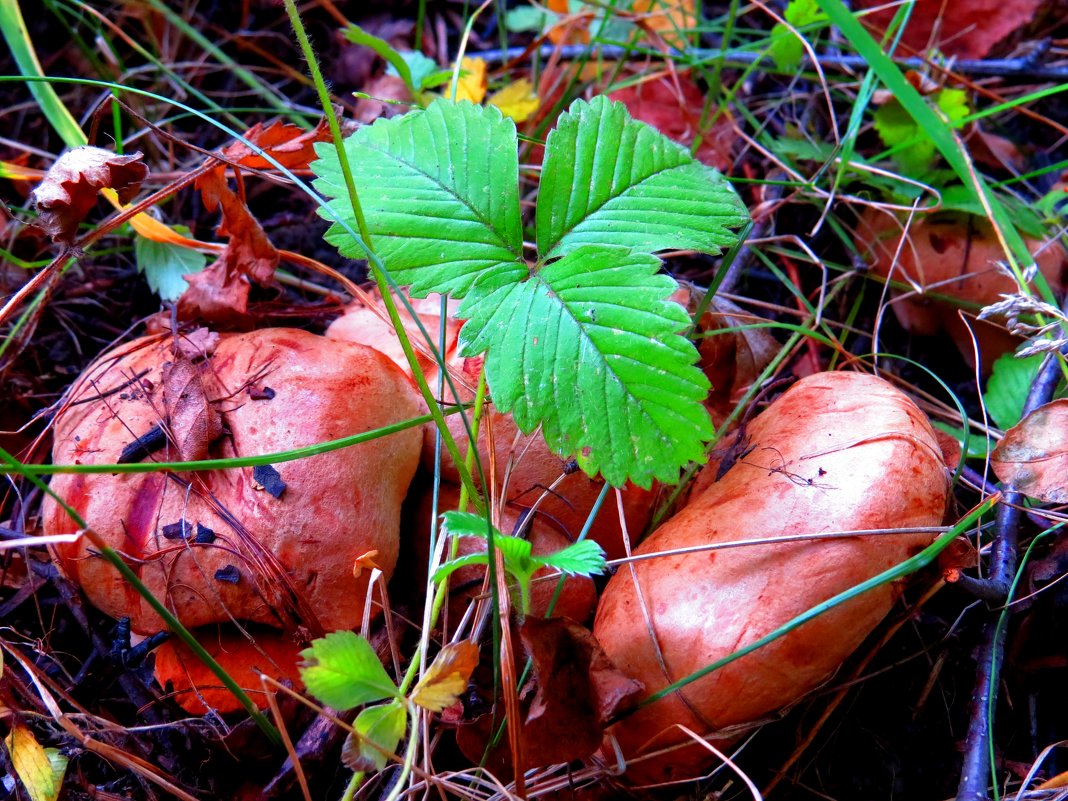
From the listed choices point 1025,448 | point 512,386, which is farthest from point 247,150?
point 1025,448

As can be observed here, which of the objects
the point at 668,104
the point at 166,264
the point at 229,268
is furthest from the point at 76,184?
the point at 668,104

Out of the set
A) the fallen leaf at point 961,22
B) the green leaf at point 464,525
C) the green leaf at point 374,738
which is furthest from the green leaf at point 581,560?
the fallen leaf at point 961,22

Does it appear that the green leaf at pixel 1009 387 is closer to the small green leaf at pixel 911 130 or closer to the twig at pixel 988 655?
the twig at pixel 988 655

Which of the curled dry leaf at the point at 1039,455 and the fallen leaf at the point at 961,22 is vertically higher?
the fallen leaf at the point at 961,22

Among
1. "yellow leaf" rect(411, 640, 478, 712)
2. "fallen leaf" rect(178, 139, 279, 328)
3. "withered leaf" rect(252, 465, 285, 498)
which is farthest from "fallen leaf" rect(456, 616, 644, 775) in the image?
"fallen leaf" rect(178, 139, 279, 328)

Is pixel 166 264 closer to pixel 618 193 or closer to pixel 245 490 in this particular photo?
pixel 245 490
